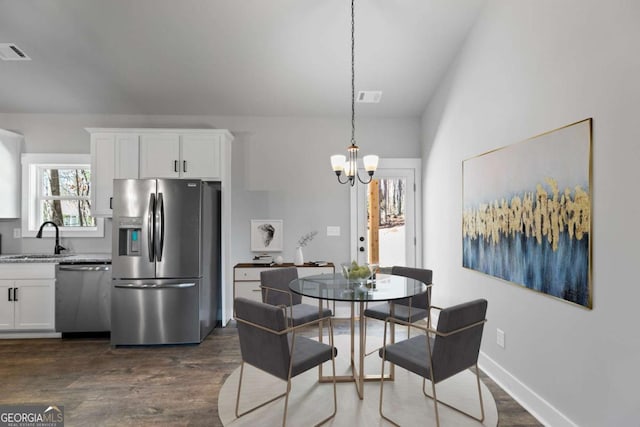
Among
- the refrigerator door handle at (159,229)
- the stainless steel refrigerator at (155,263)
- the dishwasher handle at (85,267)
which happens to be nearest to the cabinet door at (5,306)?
the dishwasher handle at (85,267)

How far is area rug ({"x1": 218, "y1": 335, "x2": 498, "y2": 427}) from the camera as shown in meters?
2.20

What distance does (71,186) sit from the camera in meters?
4.39

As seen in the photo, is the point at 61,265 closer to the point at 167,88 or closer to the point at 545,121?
the point at 167,88

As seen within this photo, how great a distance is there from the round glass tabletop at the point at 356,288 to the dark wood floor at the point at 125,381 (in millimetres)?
988

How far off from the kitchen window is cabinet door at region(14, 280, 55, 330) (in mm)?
819

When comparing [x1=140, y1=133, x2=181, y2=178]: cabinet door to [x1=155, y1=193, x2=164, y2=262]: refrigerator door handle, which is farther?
[x1=140, y1=133, x2=181, y2=178]: cabinet door

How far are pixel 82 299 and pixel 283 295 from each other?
227 centimetres

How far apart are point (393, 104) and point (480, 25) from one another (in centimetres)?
143

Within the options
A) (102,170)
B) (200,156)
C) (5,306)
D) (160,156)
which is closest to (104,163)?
(102,170)

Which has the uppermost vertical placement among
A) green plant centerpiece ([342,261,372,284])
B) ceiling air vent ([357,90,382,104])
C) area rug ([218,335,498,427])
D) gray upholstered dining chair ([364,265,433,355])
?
ceiling air vent ([357,90,382,104])

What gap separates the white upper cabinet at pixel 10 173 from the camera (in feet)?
13.4

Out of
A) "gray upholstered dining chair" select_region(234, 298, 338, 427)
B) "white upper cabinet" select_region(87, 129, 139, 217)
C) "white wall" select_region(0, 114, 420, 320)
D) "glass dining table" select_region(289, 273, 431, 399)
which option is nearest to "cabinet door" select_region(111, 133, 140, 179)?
"white upper cabinet" select_region(87, 129, 139, 217)

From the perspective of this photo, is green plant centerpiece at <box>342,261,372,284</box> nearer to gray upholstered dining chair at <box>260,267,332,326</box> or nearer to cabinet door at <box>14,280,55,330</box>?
gray upholstered dining chair at <box>260,267,332,326</box>

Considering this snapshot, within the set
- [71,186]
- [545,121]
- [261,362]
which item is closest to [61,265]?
[71,186]
